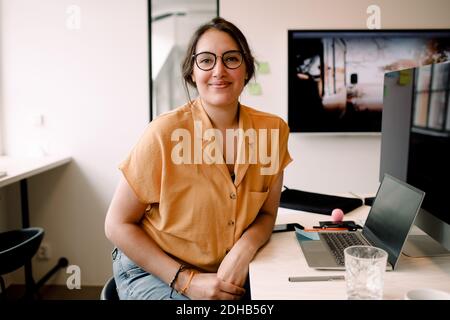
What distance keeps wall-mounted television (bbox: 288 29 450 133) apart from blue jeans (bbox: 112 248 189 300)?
168 cm

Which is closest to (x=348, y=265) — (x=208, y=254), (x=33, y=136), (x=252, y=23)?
(x=208, y=254)

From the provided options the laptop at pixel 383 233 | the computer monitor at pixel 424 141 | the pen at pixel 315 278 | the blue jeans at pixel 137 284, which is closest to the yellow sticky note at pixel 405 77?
the computer monitor at pixel 424 141

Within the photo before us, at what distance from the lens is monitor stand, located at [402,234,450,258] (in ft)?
3.65

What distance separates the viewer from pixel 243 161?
124 centimetres

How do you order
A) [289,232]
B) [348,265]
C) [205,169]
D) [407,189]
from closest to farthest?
[348,265] < [407,189] < [205,169] < [289,232]

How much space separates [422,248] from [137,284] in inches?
31.5

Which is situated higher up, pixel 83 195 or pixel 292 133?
pixel 292 133

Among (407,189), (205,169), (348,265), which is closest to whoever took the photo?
(348,265)

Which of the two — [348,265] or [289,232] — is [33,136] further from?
[348,265]

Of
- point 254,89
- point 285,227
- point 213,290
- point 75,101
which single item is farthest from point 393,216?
point 75,101

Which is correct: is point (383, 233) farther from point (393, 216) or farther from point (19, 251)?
point (19, 251)

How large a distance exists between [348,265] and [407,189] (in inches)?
12.1

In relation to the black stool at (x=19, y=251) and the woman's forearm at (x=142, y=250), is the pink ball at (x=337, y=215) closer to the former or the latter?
the woman's forearm at (x=142, y=250)

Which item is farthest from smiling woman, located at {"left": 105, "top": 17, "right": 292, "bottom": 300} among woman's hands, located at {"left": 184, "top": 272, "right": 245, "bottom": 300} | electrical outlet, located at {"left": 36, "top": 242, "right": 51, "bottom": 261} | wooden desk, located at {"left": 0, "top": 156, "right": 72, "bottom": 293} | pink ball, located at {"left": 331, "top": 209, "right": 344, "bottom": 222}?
electrical outlet, located at {"left": 36, "top": 242, "right": 51, "bottom": 261}
